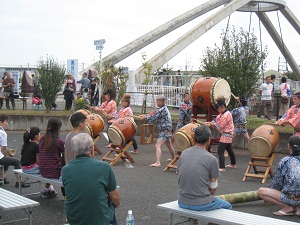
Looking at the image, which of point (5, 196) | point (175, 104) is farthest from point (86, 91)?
point (5, 196)

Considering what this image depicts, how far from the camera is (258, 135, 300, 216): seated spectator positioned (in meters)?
6.77

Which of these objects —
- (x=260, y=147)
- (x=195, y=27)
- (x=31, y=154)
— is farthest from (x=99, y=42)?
(x=195, y=27)

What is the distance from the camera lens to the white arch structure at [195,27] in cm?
2803

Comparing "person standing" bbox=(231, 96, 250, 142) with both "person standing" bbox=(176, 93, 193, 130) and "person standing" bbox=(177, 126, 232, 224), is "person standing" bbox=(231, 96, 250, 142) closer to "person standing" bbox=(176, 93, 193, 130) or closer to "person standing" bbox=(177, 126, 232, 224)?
"person standing" bbox=(176, 93, 193, 130)

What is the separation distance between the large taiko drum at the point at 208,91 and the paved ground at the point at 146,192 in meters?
1.67

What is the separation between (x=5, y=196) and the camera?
20.9 ft

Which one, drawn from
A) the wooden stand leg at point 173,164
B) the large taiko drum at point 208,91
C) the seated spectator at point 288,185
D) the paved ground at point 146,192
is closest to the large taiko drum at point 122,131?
the paved ground at point 146,192

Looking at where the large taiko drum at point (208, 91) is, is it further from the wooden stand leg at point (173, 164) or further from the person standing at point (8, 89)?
the person standing at point (8, 89)

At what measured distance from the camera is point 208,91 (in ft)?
40.1

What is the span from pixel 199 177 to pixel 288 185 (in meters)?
2.02

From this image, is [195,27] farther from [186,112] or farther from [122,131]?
[122,131]

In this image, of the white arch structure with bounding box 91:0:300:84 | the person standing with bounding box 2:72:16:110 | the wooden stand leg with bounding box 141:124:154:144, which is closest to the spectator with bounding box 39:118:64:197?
the wooden stand leg with bounding box 141:124:154:144

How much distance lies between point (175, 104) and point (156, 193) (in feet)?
49.7

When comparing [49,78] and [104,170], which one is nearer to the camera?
[104,170]
